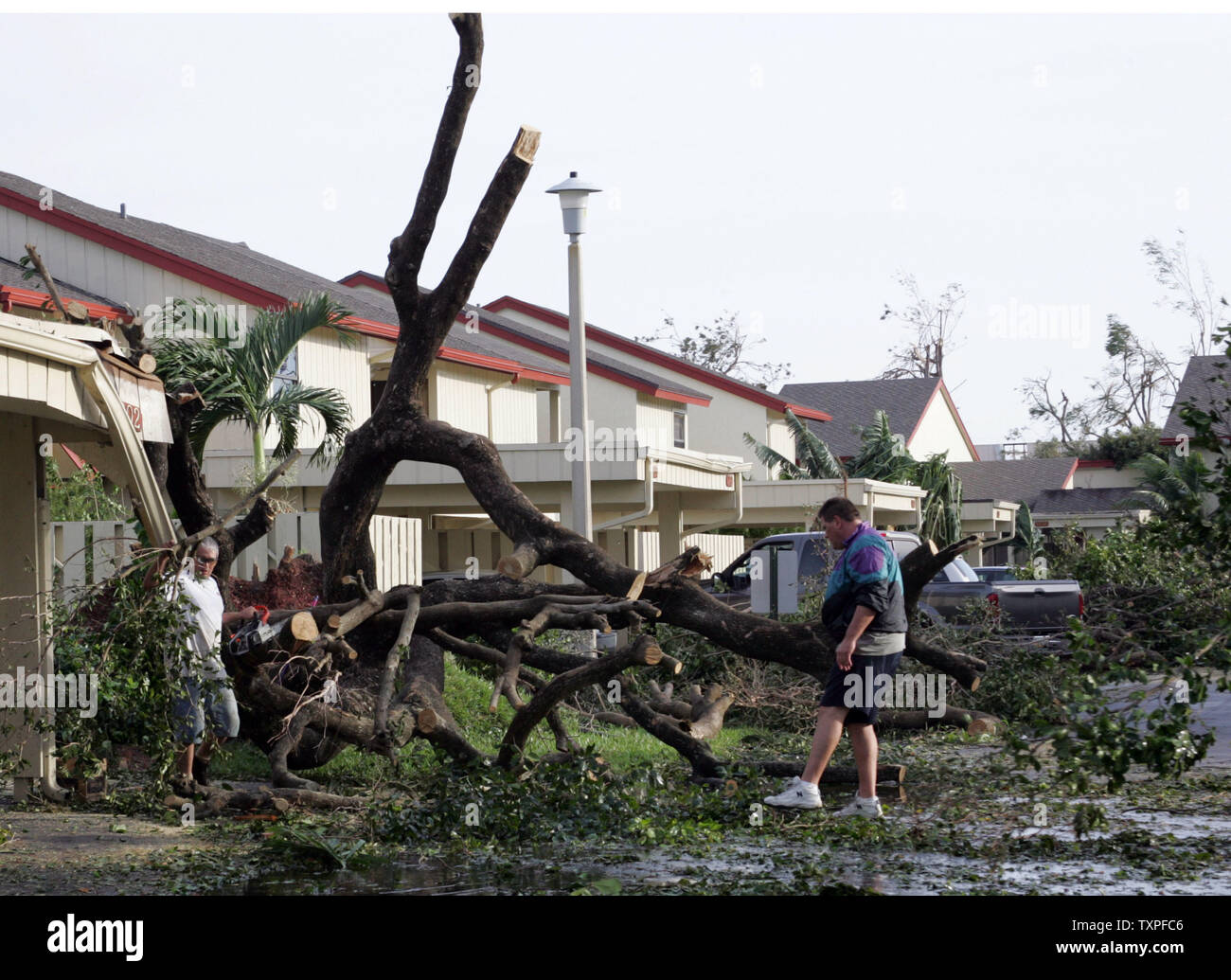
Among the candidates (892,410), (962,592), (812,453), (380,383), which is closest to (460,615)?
(962,592)

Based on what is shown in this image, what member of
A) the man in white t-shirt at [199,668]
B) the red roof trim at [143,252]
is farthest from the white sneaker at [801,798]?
the red roof trim at [143,252]

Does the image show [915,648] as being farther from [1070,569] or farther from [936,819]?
[1070,569]

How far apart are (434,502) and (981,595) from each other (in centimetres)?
805

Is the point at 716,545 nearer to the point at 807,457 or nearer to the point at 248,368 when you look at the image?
the point at 807,457

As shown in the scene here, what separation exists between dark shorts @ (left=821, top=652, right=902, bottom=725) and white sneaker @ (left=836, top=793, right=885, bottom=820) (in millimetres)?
451

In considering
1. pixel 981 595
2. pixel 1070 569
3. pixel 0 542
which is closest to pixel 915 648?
pixel 0 542

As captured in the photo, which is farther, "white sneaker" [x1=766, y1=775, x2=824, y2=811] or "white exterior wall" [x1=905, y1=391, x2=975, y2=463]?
"white exterior wall" [x1=905, y1=391, x2=975, y2=463]

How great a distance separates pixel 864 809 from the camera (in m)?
8.21

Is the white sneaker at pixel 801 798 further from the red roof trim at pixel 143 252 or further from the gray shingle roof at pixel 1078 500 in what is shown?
the gray shingle roof at pixel 1078 500

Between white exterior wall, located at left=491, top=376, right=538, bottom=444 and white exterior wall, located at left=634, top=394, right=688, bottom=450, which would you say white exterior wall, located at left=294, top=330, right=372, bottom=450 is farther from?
white exterior wall, located at left=634, top=394, right=688, bottom=450

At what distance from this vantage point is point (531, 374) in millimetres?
28047

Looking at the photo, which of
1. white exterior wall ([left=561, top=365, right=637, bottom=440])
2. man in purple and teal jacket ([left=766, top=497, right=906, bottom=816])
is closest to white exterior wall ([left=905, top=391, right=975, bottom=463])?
white exterior wall ([left=561, top=365, right=637, bottom=440])

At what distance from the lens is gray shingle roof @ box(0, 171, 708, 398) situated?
72.1 ft

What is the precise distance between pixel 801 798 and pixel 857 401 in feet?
143
